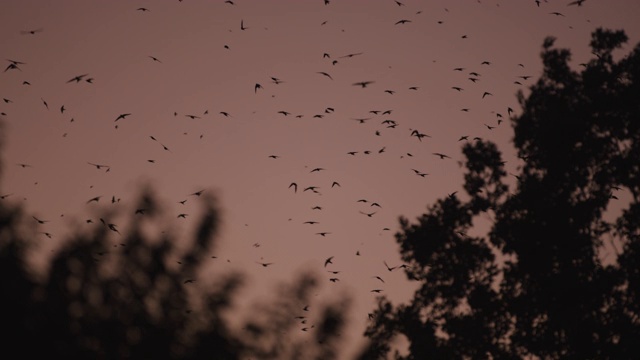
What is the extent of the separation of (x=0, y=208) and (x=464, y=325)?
54.9ft

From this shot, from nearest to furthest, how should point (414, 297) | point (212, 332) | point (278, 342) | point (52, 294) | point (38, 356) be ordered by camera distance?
point (38, 356) < point (52, 294) < point (212, 332) < point (278, 342) < point (414, 297)

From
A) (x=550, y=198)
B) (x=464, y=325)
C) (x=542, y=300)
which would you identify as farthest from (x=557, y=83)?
(x=464, y=325)

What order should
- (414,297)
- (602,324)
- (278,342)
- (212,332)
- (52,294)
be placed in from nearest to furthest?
(52,294) < (212,332) < (602,324) < (278,342) < (414,297)

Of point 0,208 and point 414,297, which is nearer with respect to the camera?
point 0,208

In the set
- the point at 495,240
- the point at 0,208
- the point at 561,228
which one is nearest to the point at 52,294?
the point at 0,208

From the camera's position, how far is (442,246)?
21.4 metres

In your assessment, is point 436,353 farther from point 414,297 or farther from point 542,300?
point 542,300

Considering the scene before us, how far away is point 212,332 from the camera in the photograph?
1750cm

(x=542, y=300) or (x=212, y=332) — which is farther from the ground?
(x=542, y=300)

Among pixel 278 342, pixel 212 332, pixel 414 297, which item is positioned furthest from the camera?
pixel 414 297

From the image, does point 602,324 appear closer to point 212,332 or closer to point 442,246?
point 442,246

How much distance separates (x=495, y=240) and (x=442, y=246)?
210 centimetres

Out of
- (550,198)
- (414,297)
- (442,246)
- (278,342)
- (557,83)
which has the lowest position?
(278,342)

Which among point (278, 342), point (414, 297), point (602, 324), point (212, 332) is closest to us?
point (212, 332)
